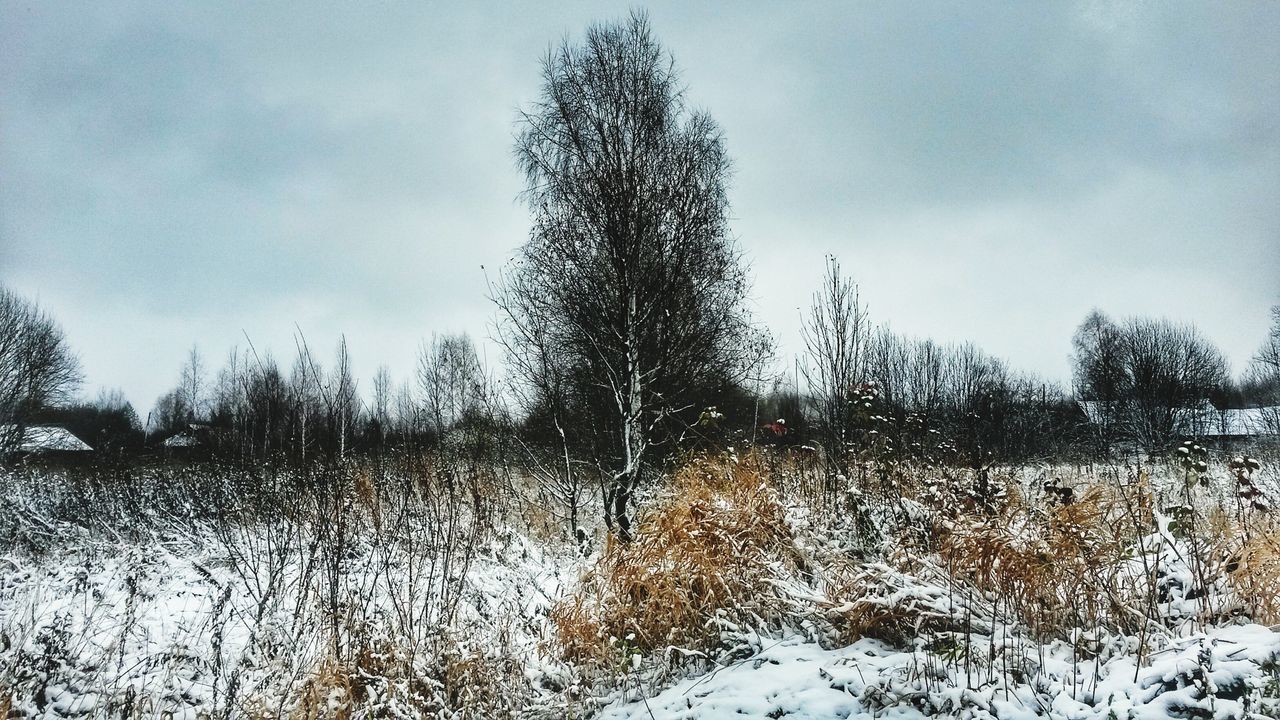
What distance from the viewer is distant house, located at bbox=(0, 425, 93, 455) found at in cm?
2125

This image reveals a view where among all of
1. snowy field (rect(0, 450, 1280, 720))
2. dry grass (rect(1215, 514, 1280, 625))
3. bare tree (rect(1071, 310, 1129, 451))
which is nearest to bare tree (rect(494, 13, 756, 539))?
snowy field (rect(0, 450, 1280, 720))

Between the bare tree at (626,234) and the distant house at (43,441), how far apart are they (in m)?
18.2

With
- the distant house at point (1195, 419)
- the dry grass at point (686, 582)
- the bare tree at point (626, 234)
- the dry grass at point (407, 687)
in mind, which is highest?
the bare tree at point (626, 234)

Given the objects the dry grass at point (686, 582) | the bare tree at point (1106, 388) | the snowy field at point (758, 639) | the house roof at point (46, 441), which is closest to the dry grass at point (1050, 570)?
the snowy field at point (758, 639)

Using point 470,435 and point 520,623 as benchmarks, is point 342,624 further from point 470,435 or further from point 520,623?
point 470,435

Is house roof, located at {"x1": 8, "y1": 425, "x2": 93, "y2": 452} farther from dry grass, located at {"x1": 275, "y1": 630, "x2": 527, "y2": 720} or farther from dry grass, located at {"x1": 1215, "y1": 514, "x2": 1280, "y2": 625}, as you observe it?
dry grass, located at {"x1": 1215, "y1": 514, "x2": 1280, "y2": 625}

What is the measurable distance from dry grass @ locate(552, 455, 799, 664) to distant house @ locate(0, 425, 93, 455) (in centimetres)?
2047

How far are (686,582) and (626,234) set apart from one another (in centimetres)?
452

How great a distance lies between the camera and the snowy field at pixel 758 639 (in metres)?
2.83

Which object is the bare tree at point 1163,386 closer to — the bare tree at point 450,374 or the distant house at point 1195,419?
the distant house at point 1195,419

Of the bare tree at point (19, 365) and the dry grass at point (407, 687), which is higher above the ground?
the bare tree at point (19, 365)

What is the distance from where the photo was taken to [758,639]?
3.72 metres

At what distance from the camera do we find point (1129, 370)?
23.4 metres

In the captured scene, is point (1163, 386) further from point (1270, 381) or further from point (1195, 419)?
point (1270, 381)
